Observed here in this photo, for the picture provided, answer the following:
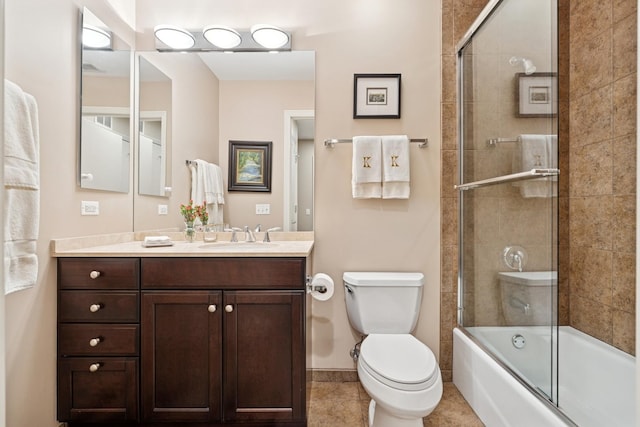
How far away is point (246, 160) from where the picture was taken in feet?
6.98

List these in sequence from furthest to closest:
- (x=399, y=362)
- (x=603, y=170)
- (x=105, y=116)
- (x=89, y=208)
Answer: (x=105, y=116), (x=89, y=208), (x=603, y=170), (x=399, y=362)

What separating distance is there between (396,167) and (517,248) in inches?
29.7

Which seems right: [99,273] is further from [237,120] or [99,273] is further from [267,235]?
[237,120]

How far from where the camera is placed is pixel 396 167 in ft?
6.49

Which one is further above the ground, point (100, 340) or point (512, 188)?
point (512, 188)

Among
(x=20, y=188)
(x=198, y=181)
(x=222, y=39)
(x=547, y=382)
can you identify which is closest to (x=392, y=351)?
(x=547, y=382)

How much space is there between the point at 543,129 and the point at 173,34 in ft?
6.79

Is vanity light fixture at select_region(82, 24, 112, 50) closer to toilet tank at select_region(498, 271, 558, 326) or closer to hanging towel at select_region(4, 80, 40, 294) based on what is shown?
hanging towel at select_region(4, 80, 40, 294)

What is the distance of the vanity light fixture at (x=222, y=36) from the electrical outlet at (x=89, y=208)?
116cm

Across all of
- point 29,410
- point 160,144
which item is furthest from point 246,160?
point 29,410

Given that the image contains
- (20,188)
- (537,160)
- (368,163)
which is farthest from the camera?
(368,163)

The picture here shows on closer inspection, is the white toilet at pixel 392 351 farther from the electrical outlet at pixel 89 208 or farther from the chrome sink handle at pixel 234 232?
the electrical outlet at pixel 89 208

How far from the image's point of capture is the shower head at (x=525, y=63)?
1.44 m

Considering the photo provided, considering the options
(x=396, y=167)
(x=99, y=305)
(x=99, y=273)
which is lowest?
(x=99, y=305)
